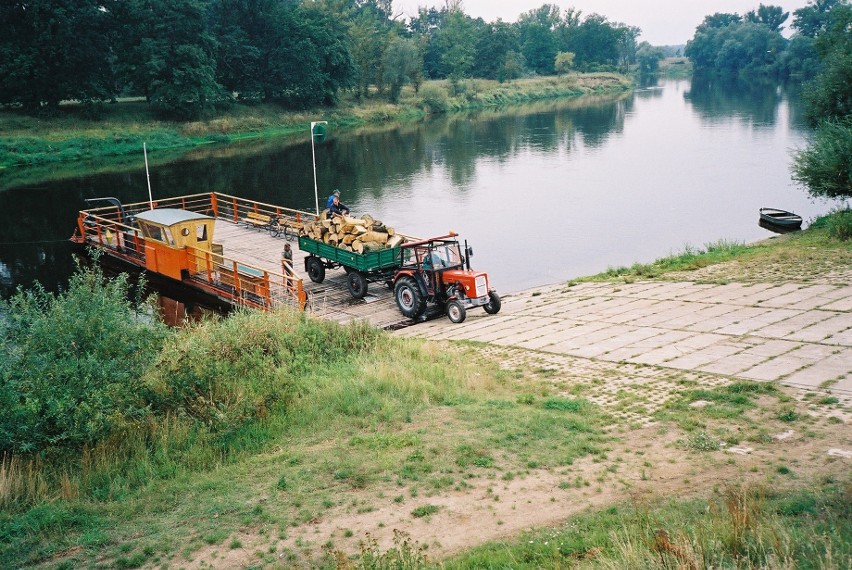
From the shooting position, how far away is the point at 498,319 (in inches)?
767

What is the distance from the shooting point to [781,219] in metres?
31.7

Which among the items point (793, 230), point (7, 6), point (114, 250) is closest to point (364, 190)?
point (114, 250)

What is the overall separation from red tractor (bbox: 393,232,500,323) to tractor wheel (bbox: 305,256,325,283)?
399cm

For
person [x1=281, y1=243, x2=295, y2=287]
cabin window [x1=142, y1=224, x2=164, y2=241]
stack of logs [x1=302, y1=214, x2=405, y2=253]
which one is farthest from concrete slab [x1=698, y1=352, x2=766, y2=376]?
cabin window [x1=142, y1=224, x2=164, y2=241]

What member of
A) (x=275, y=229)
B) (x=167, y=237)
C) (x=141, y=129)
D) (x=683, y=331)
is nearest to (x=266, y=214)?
(x=275, y=229)

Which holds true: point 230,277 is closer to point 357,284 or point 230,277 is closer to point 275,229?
point 357,284

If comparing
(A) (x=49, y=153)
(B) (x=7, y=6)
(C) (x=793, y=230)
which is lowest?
(C) (x=793, y=230)

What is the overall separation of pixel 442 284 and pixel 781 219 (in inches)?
749

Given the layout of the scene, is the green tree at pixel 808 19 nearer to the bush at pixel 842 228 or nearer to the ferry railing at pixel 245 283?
the bush at pixel 842 228

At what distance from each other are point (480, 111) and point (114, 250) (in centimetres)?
7668

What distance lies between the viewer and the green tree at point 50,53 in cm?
6331

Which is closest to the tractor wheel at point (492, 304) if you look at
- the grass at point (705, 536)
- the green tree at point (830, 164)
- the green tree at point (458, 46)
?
the grass at point (705, 536)

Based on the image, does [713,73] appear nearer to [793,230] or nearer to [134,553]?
[793,230]

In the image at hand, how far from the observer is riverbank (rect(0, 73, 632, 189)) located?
5775cm
